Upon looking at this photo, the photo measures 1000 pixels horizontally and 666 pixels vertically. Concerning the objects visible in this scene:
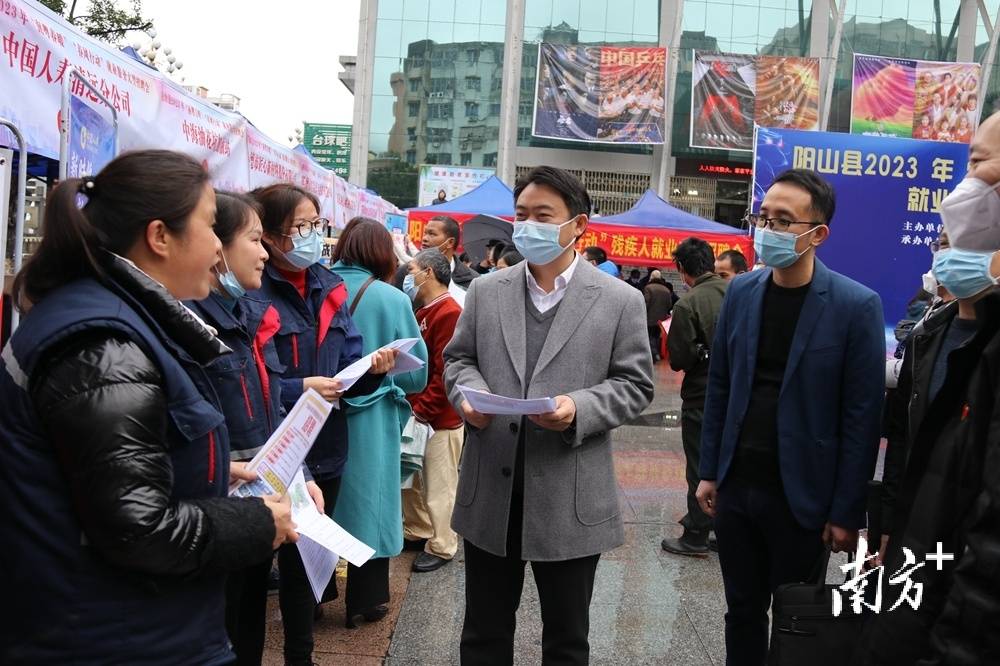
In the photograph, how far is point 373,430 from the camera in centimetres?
399

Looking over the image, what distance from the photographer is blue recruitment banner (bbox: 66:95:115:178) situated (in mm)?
3492

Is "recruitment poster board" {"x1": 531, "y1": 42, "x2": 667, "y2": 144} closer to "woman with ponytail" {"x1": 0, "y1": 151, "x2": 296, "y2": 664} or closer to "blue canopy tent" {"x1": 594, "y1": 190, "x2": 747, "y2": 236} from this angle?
"blue canopy tent" {"x1": 594, "y1": 190, "x2": 747, "y2": 236}

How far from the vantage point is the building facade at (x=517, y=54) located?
31203 millimetres

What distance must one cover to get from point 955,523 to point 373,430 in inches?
107

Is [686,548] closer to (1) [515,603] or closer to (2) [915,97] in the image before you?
(1) [515,603]

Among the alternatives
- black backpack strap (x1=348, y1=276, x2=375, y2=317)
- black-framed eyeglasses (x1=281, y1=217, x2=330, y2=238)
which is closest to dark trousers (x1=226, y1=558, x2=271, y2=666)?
black-framed eyeglasses (x1=281, y1=217, x2=330, y2=238)

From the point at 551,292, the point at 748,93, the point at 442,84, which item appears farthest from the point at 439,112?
the point at 551,292

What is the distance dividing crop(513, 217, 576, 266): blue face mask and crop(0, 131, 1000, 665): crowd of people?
0.03 feet

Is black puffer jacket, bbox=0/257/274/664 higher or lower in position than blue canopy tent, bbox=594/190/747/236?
lower

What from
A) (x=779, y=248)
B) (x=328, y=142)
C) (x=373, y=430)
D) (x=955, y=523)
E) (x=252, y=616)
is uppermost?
(x=328, y=142)

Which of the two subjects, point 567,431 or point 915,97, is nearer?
point 567,431

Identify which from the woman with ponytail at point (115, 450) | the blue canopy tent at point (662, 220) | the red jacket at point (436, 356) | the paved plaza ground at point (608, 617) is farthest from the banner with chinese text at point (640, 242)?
the woman with ponytail at point (115, 450)

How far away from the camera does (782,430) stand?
291cm

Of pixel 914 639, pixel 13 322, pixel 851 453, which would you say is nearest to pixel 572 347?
pixel 851 453
